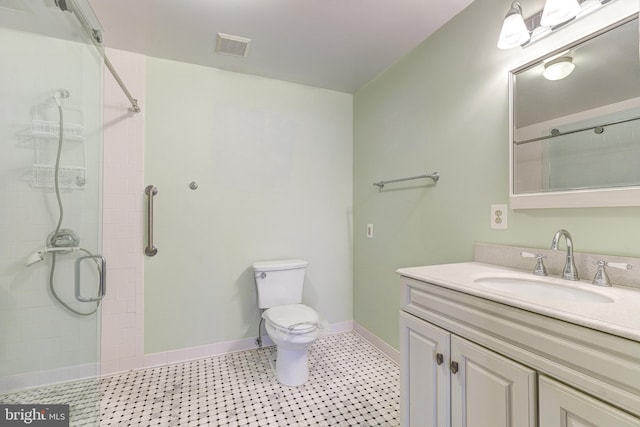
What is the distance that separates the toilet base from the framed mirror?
1.55 meters

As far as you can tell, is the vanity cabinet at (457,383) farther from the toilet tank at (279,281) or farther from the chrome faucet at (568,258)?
the toilet tank at (279,281)

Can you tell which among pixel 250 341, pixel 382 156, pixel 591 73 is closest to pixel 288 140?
pixel 382 156

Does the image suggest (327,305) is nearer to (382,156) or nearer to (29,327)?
(382,156)

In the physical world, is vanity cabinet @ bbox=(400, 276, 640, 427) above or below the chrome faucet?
below

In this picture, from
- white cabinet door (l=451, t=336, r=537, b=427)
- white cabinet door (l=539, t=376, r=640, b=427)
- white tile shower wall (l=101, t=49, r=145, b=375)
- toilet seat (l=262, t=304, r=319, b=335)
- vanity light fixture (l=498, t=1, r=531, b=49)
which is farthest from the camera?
white tile shower wall (l=101, t=49, r=145, b=375)

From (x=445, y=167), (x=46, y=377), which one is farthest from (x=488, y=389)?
(x=46, y=377)

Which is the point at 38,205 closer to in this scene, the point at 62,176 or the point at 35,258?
the point at 62,176

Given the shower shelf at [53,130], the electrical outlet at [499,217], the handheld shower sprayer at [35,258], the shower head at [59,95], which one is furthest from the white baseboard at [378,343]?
the shower head at [59,95]

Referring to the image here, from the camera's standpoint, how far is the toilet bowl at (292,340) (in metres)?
1.77

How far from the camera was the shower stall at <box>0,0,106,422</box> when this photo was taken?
1.29 meters

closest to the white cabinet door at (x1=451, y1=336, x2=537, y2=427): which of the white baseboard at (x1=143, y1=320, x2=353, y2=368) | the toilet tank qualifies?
the white baseboard at (x1=143, y1=320, x2=353, y2=368)

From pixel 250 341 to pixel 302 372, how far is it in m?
0.68

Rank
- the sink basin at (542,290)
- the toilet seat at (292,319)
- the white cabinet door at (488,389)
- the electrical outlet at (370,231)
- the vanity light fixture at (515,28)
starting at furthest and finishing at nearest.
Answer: the electrical outlet at (370,231)
the toilet seat at (292,319)
the vanity light fixture at (515,28)
the sink basin at (542,290)
the white cabinet door at (488,389)

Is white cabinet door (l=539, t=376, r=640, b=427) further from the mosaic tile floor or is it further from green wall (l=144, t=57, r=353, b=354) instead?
green wall (l=144, t=57, r=353, b=354)
